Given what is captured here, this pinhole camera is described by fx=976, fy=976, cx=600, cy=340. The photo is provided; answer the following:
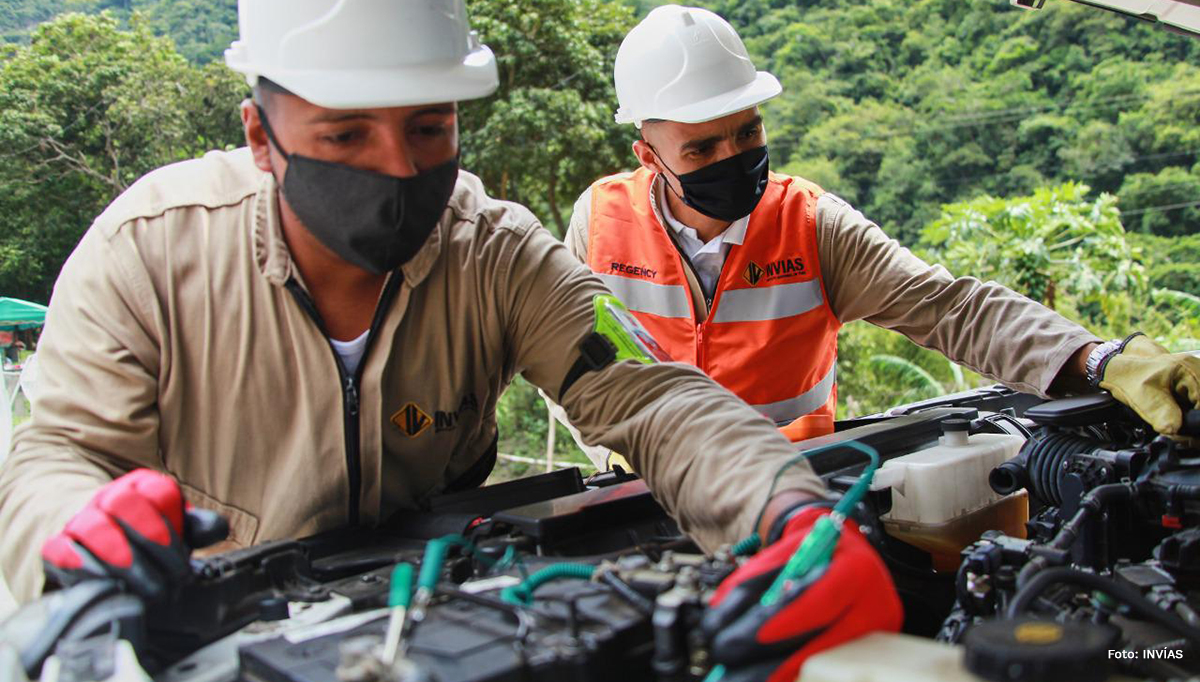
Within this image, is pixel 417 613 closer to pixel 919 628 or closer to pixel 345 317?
pixel 345 317

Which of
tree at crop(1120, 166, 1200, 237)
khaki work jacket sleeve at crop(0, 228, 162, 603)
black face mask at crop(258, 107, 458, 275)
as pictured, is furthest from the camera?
tree at crop(1120, 166, 1200, 237)

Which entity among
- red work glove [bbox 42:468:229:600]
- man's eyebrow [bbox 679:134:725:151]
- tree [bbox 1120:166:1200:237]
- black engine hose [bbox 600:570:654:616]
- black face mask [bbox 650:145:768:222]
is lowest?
tree [bbox 1120:166:1200:237]

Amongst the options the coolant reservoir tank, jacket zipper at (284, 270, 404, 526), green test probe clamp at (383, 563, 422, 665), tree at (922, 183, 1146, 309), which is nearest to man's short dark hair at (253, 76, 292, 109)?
jacket zipper at (284, 270, 404, 526)

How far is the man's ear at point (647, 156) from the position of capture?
3.25 m

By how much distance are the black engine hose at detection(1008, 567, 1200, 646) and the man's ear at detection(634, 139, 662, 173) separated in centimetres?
218

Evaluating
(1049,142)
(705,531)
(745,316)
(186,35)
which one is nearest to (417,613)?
(705,531)

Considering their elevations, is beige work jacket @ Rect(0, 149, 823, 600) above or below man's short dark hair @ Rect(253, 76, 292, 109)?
below

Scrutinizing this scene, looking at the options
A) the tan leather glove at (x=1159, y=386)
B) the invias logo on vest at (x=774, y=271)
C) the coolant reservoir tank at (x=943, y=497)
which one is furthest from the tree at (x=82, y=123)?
the tan leather glove at (x=1159, y=386)

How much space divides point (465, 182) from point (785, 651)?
1472mm

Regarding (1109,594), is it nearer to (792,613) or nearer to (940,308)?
(792,613)

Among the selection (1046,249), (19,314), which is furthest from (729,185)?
(1046,249)

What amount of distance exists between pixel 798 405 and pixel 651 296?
580 mm

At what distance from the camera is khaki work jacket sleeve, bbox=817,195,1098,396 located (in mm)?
2371

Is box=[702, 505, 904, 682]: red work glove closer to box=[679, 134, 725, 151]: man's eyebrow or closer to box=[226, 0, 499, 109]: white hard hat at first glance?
box=[226, 0, 499, 109]: white hard hat
